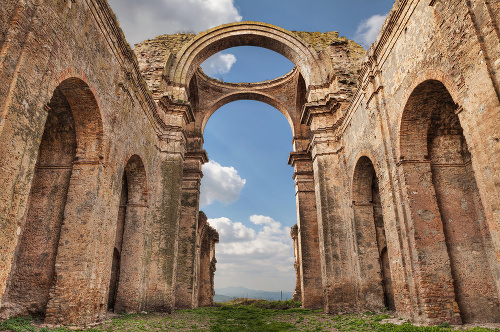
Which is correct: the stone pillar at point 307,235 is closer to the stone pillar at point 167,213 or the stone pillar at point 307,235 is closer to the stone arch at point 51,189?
the stone pillar at point 167,213

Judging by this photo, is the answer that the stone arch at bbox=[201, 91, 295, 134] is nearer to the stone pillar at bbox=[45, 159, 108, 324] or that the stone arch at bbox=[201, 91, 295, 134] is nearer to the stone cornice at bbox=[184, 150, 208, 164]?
the stone cornice at bbox=[184, 150, 208, 164]

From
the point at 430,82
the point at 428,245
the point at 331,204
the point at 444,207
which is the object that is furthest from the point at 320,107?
the point at 428,245

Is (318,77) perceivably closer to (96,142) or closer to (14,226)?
(96,142)

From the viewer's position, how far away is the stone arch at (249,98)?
18500 mm

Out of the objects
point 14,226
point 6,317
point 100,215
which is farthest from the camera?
point 100,215

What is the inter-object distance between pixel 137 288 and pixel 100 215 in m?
3.69

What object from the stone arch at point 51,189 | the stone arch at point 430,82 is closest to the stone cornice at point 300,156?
the stone arch at point 430,82

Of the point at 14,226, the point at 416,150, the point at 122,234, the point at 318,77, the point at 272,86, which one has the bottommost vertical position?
the point at 14,226

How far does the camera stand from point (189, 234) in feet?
45.1

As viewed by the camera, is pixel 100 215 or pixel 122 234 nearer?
pixel 100 215

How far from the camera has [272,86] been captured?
1917cm

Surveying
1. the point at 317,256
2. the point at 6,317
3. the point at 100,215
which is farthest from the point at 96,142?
the point at 317,256

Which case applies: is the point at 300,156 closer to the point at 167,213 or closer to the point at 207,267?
the point at 167,213

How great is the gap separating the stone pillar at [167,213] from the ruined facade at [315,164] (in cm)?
6
